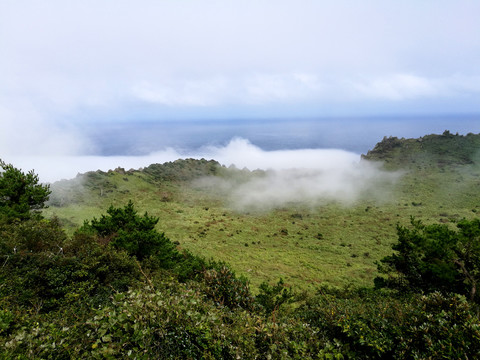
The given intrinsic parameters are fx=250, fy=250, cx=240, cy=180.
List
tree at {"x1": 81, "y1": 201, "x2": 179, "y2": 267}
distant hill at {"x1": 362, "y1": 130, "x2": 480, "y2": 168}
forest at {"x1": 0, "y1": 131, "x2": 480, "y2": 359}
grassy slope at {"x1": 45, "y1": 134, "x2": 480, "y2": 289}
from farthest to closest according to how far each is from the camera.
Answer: distant hill at {"x1": 362, "y1": 130, "x2": 480, "y2": 168}
grassy slope at {"x1": 45, "y1": 134, "x2": 480, "y2": 289}
tree at {"x1": 81, "y1": 201, "x2": 179, "y2": 267}
forest at {"x1": 0, "y1": 131, "x2": 480, "y2": 359}

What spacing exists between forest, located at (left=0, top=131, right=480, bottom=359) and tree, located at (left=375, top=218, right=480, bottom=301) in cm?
10

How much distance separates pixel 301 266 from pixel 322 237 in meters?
18.7

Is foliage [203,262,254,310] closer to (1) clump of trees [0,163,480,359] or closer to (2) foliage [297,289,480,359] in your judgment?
(1) clump of trees [0,163,480,359]

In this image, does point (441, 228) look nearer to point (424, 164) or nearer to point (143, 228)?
point (143, 228)

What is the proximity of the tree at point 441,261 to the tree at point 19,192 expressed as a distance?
118 feet

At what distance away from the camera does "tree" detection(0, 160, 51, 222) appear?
84.0 feet

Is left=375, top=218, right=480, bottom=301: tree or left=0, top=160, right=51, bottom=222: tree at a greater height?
left=0, top=160, right=51, bottom=222: tree

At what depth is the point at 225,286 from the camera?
414 inches

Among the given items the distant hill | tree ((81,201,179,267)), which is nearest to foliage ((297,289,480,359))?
tree ((81,201,179,267))

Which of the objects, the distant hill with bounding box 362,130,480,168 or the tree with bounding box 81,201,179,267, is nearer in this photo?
the tree with bounding box 81,201,179,267

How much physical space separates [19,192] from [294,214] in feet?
209

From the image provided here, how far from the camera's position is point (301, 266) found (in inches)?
1676

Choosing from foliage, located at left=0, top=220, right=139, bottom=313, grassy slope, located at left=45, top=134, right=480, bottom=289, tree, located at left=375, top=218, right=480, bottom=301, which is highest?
foliage, located at left=0, top=220, right=139, bottom=313

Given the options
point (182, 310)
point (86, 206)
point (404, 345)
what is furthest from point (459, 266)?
point (86, 206)
